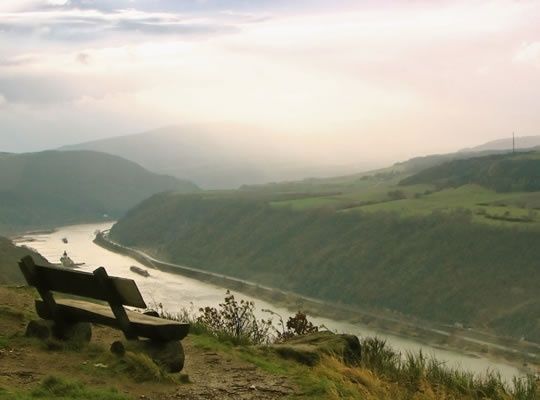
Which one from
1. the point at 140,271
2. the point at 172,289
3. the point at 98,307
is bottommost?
the point at 172,289

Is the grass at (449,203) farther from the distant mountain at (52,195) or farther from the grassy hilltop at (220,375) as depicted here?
the distant mountain at (52,195)

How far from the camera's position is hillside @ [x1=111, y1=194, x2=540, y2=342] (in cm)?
6109

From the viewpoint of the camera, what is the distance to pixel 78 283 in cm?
852

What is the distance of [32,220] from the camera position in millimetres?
148750

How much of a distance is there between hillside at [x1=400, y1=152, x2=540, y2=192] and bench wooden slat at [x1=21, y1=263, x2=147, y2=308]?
318 ft

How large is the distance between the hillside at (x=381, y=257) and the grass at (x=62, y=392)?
52456 mm

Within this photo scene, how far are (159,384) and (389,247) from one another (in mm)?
70410

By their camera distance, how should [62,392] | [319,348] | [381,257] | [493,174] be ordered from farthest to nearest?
[493,174], [381,257], [319,348], [62,392]

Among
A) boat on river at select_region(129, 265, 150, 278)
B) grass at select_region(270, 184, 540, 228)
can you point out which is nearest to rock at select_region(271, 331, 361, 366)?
grass at select_region(270, 184, 540, 228)

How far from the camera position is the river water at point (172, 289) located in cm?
4850

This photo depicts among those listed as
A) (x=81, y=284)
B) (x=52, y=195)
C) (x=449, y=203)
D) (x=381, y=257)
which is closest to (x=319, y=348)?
(x=81, y=284)

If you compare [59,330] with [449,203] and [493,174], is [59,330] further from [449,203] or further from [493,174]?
[493,174]

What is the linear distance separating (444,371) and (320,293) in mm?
64336

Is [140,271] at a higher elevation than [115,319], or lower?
lower
